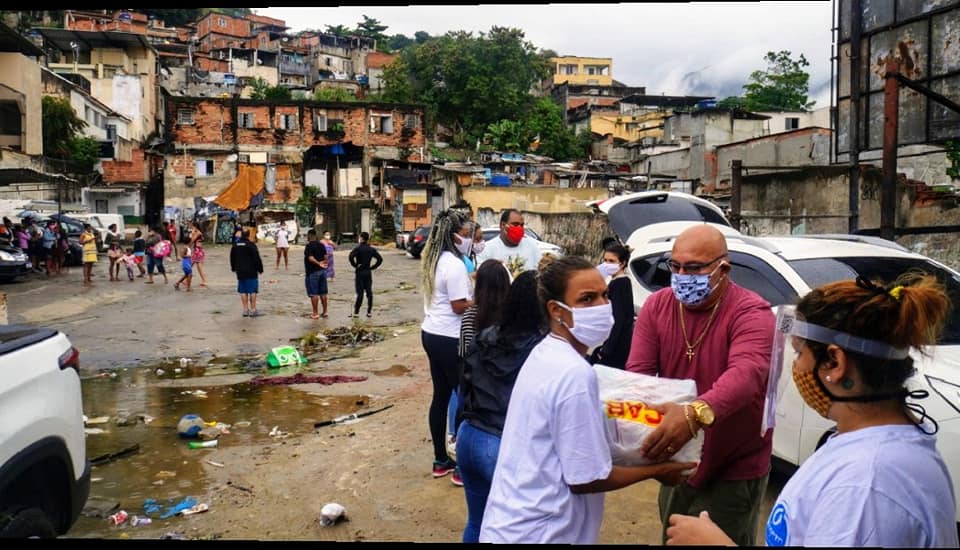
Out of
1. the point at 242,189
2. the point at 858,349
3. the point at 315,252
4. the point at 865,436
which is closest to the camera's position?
the point at 865,436

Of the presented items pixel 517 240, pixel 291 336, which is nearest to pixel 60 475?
pixel 517 240

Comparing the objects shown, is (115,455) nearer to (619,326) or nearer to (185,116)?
(619,326)

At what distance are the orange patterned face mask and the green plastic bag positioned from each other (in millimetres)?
9806

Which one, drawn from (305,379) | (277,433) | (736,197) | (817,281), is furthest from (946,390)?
(736,197)

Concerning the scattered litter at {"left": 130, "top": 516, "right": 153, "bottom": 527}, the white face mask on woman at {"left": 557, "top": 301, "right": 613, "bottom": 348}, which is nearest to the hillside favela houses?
the scattered litter at {"left": 130, "top": 516, "right": 153, "bottom": 527}

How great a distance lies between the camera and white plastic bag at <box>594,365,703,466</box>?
2.61 meters

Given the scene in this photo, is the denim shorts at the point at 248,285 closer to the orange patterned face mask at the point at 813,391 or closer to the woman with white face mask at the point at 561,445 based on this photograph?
the woman with white face mask at the point at 561,445

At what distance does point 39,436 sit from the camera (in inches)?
151

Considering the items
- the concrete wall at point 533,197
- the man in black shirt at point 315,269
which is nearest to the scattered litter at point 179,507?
the man in black shirt at point 315,269

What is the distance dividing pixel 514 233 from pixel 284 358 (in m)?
5.34

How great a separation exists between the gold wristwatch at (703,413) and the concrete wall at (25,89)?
22959 mm

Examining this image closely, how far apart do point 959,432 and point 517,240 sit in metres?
3.89

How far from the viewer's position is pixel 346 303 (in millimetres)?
17641

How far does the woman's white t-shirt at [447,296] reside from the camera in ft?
19.0
